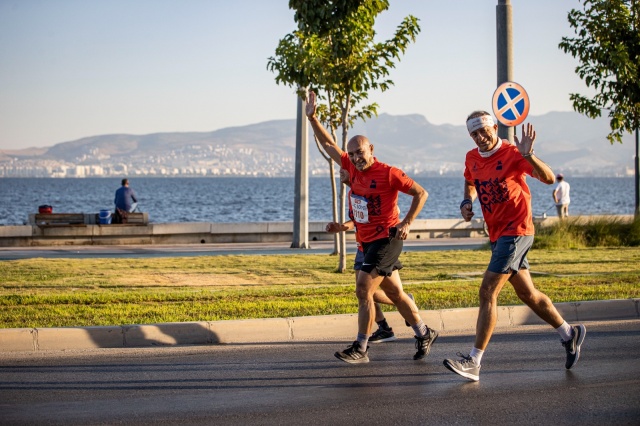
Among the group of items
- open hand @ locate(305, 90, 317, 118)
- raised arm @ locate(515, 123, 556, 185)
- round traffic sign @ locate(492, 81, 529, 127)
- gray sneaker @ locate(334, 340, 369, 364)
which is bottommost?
gray sneaker @ locate(334, 340, 369, 364)

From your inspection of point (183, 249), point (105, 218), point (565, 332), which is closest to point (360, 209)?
point (565, 332)

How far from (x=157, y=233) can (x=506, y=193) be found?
1864 centimetres

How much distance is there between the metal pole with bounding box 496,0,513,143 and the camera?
49.2 feet

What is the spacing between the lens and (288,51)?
50.1ft

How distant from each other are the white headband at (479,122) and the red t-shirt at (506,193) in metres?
0.24

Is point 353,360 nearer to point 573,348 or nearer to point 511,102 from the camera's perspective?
point 573,348

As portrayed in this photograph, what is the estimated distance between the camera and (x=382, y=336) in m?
9.57

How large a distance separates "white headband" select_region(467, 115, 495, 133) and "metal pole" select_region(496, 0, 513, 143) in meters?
7.40

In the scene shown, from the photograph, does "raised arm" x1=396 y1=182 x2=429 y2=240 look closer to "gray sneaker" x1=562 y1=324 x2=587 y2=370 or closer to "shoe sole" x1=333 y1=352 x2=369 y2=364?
"shoe sole" x1=333 y1=352 x2=369 y2=364

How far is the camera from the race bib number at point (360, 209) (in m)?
8.42

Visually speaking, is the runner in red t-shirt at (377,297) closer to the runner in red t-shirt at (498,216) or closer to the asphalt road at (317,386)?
the asphalt road at (317,386)

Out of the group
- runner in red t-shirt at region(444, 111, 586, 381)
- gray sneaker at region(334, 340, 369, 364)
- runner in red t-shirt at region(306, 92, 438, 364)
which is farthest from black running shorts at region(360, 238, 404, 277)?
runner in red t-shirt at region(444, 111, 586, 381)

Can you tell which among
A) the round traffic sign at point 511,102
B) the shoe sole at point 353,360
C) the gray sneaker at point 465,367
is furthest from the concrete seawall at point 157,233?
the gray sneaker at point 465,367

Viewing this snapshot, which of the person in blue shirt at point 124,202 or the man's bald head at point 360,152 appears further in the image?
the person in blue shirt at point 124,202
